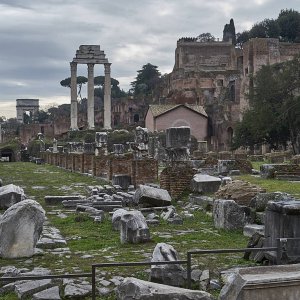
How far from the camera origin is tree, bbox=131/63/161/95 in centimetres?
10106

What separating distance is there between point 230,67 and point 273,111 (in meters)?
47.9

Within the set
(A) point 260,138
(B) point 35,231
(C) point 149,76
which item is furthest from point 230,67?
(B) point 35,231

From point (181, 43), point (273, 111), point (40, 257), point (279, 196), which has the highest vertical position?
point (181, 43)

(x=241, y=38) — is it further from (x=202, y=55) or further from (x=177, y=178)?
(x=177, y=178)

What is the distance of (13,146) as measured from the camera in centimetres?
5969

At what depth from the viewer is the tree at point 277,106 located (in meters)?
35.5

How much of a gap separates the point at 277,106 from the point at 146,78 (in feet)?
227

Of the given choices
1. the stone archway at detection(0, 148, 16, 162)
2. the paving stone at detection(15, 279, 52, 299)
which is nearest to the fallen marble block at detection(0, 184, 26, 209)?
the paving stone at detection(15, 279, 52, 299)

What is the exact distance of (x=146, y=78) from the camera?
4094 inches

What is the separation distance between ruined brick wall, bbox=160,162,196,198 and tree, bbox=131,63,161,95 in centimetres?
8669

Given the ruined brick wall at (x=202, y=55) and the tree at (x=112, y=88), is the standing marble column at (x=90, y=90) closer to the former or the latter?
the ruined brick wall at (x=202, y=55)

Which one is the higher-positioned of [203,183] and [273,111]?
[273,111]

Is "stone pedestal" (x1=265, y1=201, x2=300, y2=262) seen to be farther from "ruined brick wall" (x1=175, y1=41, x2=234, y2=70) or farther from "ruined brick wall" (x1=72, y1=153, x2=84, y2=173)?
"ruined brick wall" (x1=175, y1=41, x2=234, y2=70)

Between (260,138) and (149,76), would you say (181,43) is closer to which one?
(149,76)
